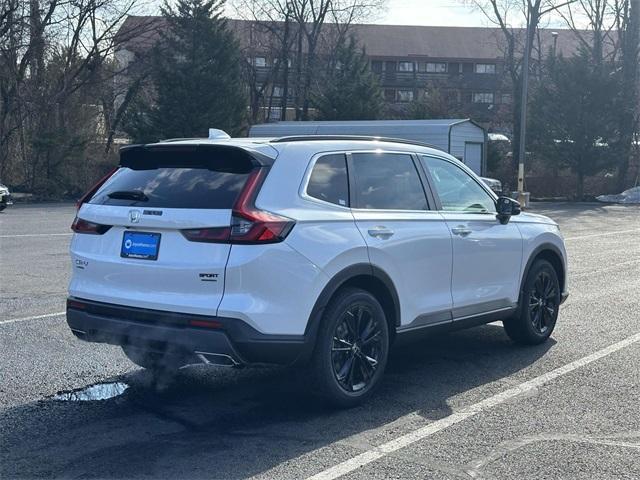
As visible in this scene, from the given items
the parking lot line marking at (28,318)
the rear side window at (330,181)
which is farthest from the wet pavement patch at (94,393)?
the parking lot line marking at (28,318)

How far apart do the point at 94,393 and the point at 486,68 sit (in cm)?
7308

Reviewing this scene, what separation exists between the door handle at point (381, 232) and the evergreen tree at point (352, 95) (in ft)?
112

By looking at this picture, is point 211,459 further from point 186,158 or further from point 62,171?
point 62,171

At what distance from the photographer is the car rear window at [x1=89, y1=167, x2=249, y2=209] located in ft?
17.9

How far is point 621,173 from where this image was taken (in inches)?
1553

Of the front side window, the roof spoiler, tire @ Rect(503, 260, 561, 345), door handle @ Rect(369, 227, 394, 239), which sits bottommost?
tire @ Rect(503, 260, 561, 345)

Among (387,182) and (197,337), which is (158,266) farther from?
(387,182)

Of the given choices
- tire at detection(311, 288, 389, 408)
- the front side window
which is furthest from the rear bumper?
the front side window

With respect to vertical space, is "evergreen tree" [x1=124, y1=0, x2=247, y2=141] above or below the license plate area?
above

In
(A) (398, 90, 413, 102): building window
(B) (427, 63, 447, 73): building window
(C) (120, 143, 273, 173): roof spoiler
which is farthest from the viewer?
(B) (427, 63, 447, 73): building window

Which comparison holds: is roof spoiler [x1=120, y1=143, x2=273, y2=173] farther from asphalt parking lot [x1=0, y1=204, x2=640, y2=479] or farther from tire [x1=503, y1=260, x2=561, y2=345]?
tire [x1=503, y1=260, x2=561, y2=345]

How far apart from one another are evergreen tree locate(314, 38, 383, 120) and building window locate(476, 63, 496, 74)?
37251 millimetres

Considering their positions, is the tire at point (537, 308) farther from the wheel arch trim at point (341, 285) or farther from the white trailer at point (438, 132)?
the white trailer at point (438, 132)

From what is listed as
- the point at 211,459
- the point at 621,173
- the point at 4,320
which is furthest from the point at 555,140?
the point at 211,459
